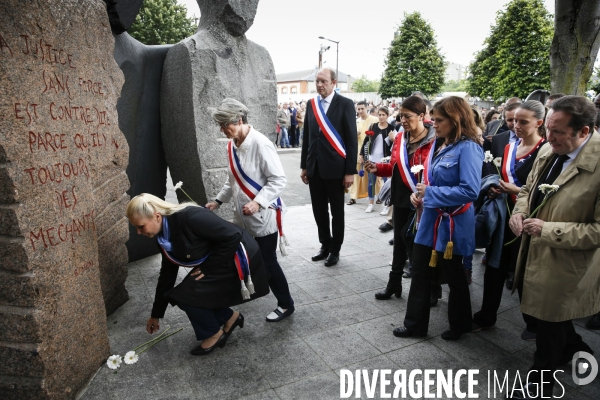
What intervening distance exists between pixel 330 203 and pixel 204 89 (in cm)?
186

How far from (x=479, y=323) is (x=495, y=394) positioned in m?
0.84

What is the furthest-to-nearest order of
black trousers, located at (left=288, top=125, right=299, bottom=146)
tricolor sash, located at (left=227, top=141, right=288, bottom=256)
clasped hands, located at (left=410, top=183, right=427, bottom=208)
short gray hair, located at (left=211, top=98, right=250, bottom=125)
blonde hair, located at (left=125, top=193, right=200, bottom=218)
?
1. black trousers, located at (left=288, top=125, right=299, bottom=146)
2. tricolor sash, located at (left=227, top=141, right=288, bottom=256)
3. short gray hair, located at (left=211, top=98, right=250, bottom=125)
4. clasped hands, located at (left=410, top=183, right=427, bottom=208)
5. blonde hair, located at (left=125, top=193, right=200, bottom=218)

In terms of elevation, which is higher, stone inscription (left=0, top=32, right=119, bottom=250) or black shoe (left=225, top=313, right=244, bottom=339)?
stone inscription (left=0, top=32, right=119, bottom=250)

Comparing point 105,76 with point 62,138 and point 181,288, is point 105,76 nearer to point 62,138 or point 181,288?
point 62,138

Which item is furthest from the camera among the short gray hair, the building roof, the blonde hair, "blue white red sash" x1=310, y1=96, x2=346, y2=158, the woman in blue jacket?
the building roof

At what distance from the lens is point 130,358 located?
2.97 m

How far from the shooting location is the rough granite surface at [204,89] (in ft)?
15.2

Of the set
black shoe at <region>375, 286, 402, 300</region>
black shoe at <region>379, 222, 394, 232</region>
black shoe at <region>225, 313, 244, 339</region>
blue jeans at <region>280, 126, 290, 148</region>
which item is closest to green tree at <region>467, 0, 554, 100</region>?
blue jeans at <region>280, 126, 290, 148</region>

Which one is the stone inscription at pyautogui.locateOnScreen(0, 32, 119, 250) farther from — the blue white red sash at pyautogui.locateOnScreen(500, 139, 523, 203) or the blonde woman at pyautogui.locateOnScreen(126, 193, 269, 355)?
the blue white red sash at pyautogui.locateOnScreen(500, 139, 523, 203)

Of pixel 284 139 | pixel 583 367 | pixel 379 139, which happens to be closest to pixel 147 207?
pixel 583 367

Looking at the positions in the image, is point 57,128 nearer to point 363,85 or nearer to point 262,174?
point 262,174

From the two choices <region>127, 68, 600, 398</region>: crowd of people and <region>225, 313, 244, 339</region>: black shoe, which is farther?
<region>225, 313, 244, 339</region>: black shoe

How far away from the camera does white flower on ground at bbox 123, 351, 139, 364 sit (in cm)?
295

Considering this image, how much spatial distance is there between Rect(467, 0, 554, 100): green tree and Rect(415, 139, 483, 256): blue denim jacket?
89.3ft
